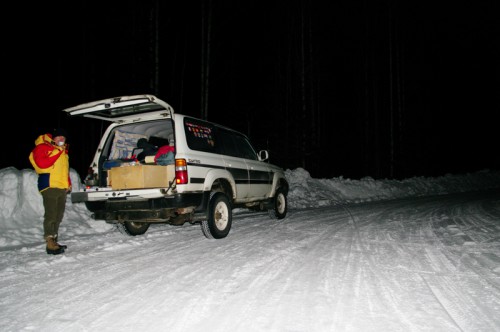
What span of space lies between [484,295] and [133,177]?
4.79 metres

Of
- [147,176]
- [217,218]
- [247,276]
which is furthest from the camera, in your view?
[217,218]

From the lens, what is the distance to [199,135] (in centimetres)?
Result: 605

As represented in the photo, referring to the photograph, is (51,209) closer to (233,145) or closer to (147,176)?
(147,176)

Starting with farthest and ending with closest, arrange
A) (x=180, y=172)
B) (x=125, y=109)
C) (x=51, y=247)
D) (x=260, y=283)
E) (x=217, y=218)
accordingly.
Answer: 1. (x=217, y=218)
2. (x=125, y=109)
3. (x=180, y=172)
4. (x=51, y=247)
5. (x=260, y=283)

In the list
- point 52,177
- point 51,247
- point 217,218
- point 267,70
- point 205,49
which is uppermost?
point 267,70

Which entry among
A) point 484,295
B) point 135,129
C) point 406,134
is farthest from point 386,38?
point 484,295

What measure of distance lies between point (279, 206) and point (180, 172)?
4190 millimetres

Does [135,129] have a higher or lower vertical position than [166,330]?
higher

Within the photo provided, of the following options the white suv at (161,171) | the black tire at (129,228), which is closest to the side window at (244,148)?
the white suv at (161,171)

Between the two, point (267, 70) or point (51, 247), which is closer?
point (51, 247)

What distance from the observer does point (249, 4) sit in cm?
1706

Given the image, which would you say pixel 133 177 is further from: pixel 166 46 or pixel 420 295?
pixel 166 46

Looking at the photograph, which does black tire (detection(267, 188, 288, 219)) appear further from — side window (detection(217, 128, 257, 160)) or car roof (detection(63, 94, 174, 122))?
car roof (detection(63, 94, 174, 122))

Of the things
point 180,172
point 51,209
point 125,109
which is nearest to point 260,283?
point 180,172
